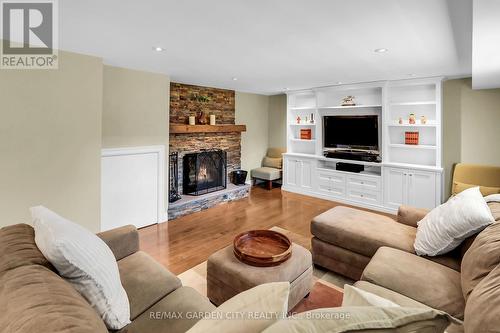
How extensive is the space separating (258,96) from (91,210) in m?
4.74

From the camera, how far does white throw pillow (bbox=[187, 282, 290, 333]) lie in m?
0.78

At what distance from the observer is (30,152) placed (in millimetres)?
2605

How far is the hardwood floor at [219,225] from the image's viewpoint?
3156mm

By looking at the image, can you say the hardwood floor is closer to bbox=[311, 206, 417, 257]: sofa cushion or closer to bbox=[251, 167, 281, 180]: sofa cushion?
bbox=[251, 167, 281, 180]: sofa cushion

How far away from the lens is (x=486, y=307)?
1104mm

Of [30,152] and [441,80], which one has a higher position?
[441,80]

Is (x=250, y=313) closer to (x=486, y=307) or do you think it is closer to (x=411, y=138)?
(x=486, y=307)

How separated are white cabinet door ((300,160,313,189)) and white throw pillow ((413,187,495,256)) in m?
3.67

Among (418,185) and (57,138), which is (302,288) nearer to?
(57,138)

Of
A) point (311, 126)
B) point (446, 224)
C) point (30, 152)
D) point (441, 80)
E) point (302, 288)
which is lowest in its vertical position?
point (302, 288)

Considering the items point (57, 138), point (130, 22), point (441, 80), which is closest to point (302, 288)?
point (130, 22)

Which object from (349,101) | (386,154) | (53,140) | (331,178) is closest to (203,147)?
(331,178)

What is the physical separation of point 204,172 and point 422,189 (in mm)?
3907

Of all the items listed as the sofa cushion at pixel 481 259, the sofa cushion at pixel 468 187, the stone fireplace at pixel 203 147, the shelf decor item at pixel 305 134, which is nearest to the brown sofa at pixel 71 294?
the sofa cushion at pixel 481 259
